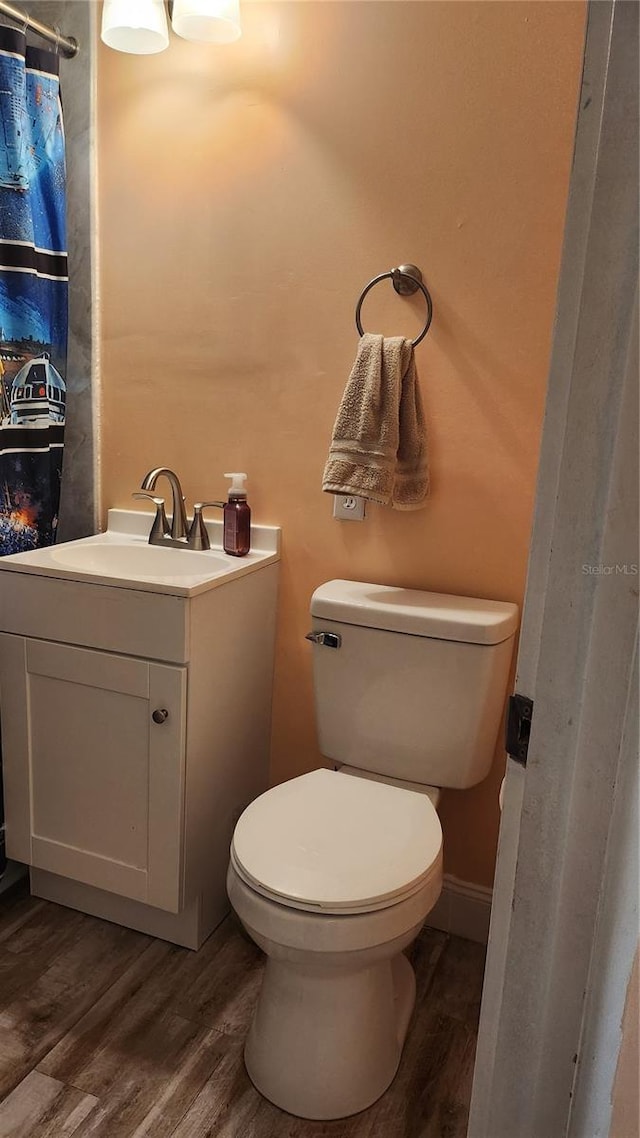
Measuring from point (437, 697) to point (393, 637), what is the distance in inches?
6.0

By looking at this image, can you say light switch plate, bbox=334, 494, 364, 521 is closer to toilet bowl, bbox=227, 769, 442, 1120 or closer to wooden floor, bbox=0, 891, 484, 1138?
toilet bowl, bbox=227, 769, 442, 1120

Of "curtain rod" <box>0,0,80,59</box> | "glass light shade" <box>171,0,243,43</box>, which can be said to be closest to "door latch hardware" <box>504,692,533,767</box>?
"glass light shade" <box>171,0,243,43</box>

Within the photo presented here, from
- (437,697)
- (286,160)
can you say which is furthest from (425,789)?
(286,160)

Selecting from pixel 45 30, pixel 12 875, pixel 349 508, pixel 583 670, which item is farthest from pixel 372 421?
pixel 12 875

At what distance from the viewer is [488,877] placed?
71.1 inches

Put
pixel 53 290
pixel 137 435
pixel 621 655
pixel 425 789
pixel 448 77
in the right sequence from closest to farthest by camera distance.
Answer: pixel 621 655, pixel 448 77, pixel 425 789, pixel 53 290, pixel 137 435

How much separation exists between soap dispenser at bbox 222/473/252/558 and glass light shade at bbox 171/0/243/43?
92cm

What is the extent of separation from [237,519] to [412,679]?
1.81ft

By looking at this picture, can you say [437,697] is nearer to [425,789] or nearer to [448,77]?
[425,789]

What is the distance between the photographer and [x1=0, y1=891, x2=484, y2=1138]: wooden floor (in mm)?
1322

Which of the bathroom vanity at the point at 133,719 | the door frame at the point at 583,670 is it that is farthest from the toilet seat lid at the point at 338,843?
the door frame at the point at 583,670

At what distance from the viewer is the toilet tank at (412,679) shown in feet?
5.06

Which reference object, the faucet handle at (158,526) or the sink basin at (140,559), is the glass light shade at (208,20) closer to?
the faucet handle at (158,526)

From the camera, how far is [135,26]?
1.62m
